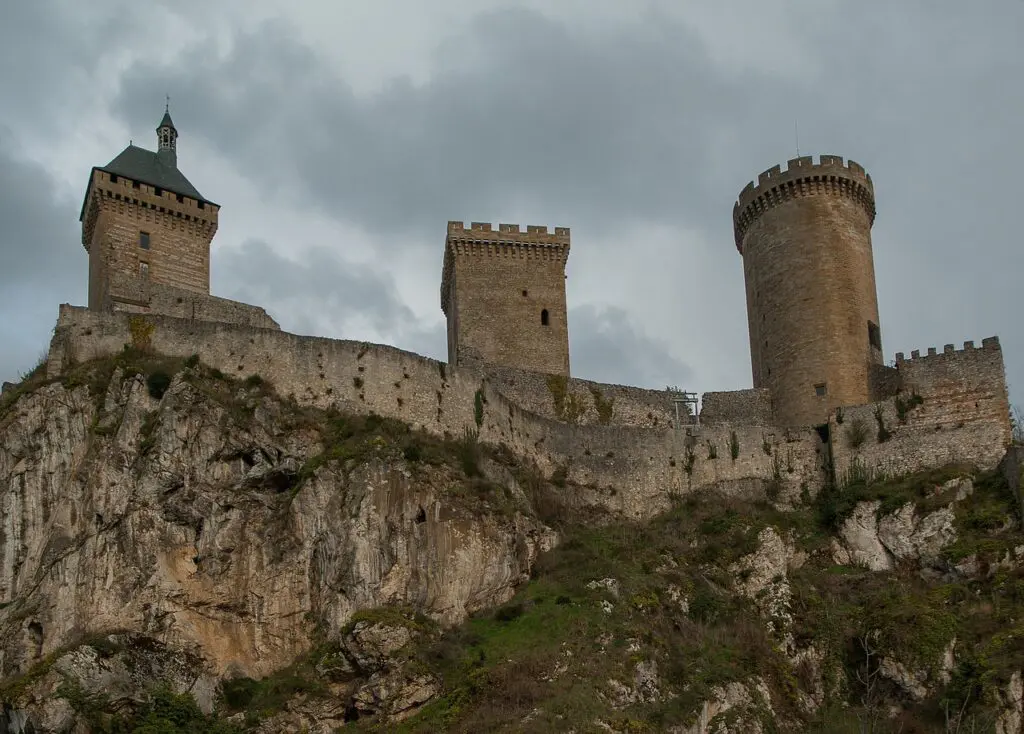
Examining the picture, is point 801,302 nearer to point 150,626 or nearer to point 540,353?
point 540,353

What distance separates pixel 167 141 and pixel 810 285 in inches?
971

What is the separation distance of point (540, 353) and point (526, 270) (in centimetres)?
400

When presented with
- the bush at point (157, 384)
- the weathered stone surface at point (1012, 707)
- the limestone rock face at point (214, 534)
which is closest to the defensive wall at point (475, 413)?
the bush at point (157, 384)

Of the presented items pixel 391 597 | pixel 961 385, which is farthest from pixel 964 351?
pixel 391 597

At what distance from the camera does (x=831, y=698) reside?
38.8 metres

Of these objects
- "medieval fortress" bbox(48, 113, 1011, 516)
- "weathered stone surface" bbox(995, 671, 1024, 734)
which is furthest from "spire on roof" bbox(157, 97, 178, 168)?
"weathered stone surface" bbox(995, 671, 1024, 734)

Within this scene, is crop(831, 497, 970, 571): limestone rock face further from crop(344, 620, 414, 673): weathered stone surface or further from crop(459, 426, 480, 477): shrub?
crop(344, 620, 414, 673): weathered stone surface

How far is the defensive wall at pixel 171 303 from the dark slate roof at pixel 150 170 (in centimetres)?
503

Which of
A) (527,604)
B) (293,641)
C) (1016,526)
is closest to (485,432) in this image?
(527,604)

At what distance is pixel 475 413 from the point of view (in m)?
45.0

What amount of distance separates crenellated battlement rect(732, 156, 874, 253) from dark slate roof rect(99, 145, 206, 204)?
66.1ft

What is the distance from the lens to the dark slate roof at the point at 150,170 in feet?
167

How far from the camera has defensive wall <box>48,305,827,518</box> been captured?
4162 centimetres

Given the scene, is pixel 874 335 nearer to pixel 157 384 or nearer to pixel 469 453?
pixel 469 453
